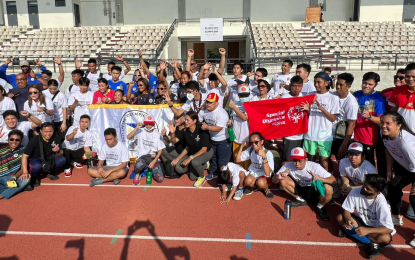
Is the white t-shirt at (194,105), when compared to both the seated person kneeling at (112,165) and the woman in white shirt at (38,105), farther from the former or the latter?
the woman in white shirt at (38,105)

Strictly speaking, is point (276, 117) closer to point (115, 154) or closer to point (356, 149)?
point (356, 149)

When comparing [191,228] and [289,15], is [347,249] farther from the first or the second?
[289,15]

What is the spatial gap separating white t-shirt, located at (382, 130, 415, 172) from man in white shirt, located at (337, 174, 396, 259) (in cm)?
72

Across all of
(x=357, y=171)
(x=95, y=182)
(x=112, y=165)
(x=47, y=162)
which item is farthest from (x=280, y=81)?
(x=47, y=162)

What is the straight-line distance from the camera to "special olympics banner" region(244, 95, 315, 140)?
6149mm

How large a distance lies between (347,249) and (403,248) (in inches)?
30.0

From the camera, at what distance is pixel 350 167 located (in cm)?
506

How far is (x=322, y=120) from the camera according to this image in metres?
5.63

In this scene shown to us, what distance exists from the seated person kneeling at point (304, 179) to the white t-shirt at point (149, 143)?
271 cm

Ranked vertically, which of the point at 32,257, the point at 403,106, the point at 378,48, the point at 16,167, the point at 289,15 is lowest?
the point at 32,257

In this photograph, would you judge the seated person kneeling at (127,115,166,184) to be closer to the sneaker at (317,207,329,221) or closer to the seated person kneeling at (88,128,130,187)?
the seated person kneeling at (88,128,130,187)

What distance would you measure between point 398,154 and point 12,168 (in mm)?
7136

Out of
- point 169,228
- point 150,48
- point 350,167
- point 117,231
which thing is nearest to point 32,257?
point 117,231

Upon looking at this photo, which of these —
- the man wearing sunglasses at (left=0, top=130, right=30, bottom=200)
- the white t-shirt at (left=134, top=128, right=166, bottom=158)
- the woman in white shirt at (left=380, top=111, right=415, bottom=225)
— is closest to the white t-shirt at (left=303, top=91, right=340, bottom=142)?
the woman in white shirt at (left=380, top=111, right=415, bottom=225)
